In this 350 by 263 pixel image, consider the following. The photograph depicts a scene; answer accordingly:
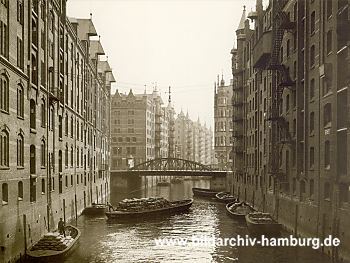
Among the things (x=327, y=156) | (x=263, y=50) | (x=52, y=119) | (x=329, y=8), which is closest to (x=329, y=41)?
(x=329, y=8)

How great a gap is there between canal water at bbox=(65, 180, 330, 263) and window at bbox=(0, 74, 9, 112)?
10.8 metres

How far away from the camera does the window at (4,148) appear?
84.1 feet

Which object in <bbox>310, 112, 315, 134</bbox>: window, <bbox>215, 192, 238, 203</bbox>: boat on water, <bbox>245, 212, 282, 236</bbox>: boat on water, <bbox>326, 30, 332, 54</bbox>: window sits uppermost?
<bbox>326, 30, 332, 54</bbox>: window

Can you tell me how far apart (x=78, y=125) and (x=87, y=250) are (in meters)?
22.1

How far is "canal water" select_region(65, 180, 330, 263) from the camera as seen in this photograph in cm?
3056

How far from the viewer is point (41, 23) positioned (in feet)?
115

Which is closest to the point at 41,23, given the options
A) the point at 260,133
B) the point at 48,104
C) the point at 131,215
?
the point at 48,104

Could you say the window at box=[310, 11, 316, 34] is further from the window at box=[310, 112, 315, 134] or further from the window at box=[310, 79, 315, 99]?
the window at box=[310, 112, 315, 134]

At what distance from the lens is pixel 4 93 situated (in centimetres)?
2619

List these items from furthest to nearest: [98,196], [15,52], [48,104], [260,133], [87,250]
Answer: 1. [98,196]
2. [260,133]
3. [48,104]
4. [87,250]
5. [15,52]

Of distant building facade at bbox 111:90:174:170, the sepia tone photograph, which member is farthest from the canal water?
distant building facade at bbox 111:90:174:170

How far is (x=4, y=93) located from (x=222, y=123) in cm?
9999

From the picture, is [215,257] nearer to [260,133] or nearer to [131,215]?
[131,215]

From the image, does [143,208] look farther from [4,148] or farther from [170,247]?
[4,148]
